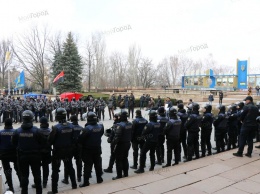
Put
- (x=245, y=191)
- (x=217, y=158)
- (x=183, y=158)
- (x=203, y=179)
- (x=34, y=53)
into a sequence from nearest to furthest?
(x=245, y=191)
(x=203, y=179)
(x=217, y=158)
(x=183, y=158)
(x=34, y=53)

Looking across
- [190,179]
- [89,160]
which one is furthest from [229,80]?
[89,160]

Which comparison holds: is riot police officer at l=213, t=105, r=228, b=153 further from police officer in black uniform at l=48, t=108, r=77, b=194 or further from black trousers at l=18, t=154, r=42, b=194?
black trousers at l=18, t=154, r=42, b=194

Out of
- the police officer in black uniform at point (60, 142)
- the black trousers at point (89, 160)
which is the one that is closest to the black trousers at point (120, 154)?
the black trousers at point (89, 160)

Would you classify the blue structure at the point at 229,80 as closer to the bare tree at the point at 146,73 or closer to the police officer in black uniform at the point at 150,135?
the bare tree at the point at 146,73

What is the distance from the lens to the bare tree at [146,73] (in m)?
62.2

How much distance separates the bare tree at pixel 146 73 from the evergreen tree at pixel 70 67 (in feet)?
89.5

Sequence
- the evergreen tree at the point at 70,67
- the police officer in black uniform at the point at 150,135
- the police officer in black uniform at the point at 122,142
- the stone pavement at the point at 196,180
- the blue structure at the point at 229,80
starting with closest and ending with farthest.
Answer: the stone pavement at the point at 196,180 → the police officer in black uniform at the point at 122,142 → the police officer in black uniform at the point at 150,135 → the evergreen tree at the point at 70,67 → the blue structure at the point at 229,80

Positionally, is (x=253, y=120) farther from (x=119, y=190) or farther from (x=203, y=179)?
(x=119, y=190)

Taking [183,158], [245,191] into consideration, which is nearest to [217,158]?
[183,158]

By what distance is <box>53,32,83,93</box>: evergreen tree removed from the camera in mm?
36688

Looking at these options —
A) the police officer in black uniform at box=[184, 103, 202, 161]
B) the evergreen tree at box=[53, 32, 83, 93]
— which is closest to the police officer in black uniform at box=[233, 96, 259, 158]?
the police officer in black uniform at box=[184, 103, 202, 161]

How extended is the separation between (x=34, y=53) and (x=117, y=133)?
150 ft

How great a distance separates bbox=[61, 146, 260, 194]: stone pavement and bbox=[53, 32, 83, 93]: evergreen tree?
32.6 m

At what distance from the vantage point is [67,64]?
36812 mm
